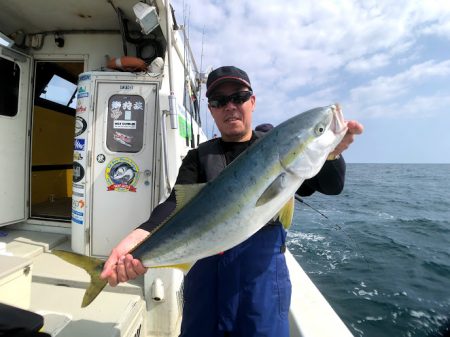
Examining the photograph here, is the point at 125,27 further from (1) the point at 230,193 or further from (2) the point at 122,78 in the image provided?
(1) the point at 230,193

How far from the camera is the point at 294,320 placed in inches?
136

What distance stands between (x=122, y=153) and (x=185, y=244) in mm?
3616

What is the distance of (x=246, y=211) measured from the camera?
6.38 feet

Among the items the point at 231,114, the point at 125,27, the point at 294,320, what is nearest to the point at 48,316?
the point at 294,320

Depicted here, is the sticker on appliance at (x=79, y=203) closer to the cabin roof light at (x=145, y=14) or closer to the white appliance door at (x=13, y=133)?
the white appliance door at (x=13, y=133)

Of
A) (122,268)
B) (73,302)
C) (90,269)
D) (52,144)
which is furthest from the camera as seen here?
(52,144)

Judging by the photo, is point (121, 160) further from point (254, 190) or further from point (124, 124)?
point (254, 190)

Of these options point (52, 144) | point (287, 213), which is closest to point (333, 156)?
point (287, 213)

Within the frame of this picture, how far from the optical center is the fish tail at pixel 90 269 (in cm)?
232

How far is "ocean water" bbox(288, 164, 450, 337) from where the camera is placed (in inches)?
267

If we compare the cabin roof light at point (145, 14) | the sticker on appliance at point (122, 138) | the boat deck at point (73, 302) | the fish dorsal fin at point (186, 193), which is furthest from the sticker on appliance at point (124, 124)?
the fish dorsal fin at point (186, 193)

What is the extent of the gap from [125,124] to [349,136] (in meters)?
4.08

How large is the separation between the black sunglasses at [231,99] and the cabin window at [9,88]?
194 inches

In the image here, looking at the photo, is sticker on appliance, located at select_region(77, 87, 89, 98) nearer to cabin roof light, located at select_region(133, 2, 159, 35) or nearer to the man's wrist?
cabin roof light, located at select_region(133, 2, 159, 35)
